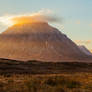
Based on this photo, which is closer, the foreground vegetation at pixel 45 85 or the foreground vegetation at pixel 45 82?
the foreground vegetation at pixel 45 85

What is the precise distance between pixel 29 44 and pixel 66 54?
110 ft

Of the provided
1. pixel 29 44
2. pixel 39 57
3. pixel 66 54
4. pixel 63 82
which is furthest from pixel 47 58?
pixel 63 82

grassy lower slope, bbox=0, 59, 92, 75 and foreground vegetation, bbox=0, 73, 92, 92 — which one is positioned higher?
foreground vegetation, bbox=0, 73, 92, 92

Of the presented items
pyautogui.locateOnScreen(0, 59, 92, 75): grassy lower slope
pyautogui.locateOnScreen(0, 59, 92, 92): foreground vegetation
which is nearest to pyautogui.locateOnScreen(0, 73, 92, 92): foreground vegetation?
pyautogui.locateOnScreen(0, 59, 92, 92): foreground vegetation

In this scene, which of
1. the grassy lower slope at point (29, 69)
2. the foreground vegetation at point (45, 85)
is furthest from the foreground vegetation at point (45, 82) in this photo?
the grassy lower slope at point (29, 69)

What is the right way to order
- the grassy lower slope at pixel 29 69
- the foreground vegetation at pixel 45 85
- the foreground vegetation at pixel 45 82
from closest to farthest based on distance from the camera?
the foreground vegetation at pixel 45 85 < the foreground vegetation at pixel 45 82 < the grassy lower slope at pixel 29 69

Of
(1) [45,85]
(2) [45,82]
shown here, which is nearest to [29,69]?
(2) [45,82]

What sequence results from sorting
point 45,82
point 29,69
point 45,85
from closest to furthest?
point 45,85, point 45,82, point 29,69

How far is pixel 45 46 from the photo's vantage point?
7638 inches

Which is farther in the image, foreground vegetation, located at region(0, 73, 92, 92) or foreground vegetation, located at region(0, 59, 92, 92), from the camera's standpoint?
foreground vegetation, located at region(0, 59, 92, 92)

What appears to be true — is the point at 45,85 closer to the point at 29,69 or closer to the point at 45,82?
the point at 45,82

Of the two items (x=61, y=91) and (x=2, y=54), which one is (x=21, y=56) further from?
(x=61, y=91)

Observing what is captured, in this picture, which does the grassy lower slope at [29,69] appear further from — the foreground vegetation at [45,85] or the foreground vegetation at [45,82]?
the foreground vegetation at [45,85]

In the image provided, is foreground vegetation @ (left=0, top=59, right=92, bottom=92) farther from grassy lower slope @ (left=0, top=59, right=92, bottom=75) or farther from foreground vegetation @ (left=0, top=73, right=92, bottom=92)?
grassy lower slope @ (left=0, top=59, right=92, bottom=75)
